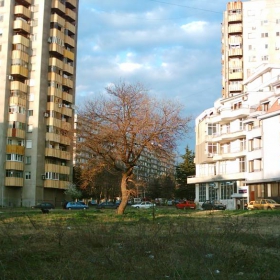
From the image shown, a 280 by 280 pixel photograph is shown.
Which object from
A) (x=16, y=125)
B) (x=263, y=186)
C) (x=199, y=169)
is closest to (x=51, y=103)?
(x=16, y=125)

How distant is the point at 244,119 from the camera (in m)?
76.9

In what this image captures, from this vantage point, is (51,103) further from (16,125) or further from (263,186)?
(263,186)

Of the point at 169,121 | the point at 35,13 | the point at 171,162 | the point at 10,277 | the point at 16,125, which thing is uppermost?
the point at 35,13

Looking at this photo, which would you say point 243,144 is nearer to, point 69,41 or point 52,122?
point 52,122

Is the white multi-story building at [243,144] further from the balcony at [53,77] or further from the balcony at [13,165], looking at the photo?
the balcony at [13,165]

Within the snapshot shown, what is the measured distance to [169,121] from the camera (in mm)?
35469

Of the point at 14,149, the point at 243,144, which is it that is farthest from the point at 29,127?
the point at 243,144

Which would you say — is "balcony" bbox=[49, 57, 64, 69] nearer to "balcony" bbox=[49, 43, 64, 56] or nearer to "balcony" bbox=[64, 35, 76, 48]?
"balcony" bbox=[49, 43, 64, 56]

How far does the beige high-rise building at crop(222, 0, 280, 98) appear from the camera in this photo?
94938 mm

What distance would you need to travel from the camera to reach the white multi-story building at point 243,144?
214 feet

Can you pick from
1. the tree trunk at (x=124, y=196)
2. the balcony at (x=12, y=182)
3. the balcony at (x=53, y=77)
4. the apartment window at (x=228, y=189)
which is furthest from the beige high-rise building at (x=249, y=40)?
the tree trunk at (x=124, y=196)

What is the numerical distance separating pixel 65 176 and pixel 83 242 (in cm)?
7162

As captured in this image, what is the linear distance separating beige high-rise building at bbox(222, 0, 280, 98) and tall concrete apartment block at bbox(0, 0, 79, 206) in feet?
118

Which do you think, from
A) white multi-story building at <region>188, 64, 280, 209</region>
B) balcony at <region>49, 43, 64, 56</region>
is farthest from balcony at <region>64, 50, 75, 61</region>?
white multi-story building at <region>188, 64, 280, 209</region>
